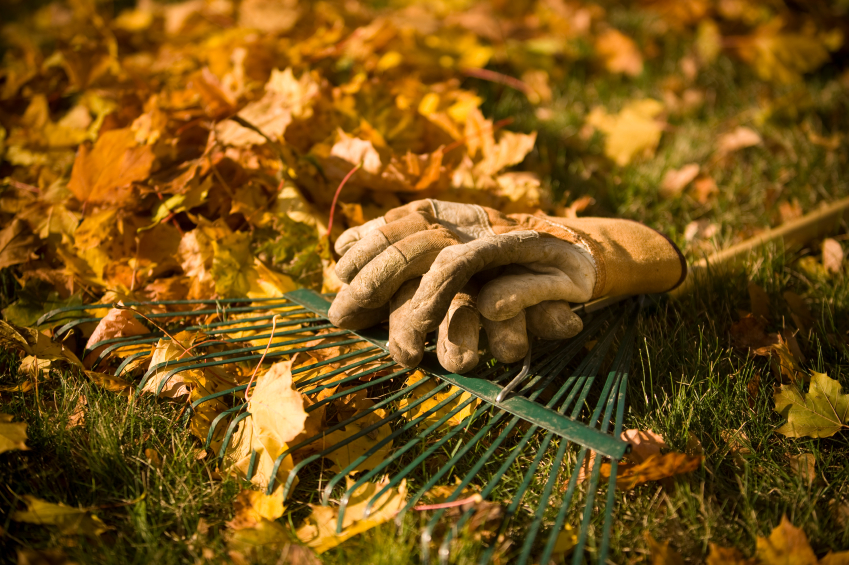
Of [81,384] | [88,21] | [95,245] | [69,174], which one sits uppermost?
[88,21]

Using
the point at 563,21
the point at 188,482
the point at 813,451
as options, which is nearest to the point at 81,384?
the point at 188,482

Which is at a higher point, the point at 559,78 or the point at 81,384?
the point at 559,78

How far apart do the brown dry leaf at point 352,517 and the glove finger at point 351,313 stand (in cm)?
37

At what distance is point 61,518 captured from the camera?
3.39ft

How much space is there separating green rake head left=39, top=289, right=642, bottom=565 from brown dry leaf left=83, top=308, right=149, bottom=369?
0.14 ft

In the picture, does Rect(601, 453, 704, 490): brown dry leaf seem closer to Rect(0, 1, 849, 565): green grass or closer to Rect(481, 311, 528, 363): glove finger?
Rect(0, 1, 849, 565): green grass

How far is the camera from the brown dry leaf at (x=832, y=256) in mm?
1831

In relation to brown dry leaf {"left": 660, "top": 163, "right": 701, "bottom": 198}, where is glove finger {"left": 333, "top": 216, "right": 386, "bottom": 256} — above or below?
above

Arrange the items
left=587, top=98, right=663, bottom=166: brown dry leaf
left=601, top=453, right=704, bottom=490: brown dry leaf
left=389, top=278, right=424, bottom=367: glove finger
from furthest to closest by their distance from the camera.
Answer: left=587, top=98, right=663, bottom=166: brown dry leaf, left=389, top=278, right=424, bottom=367: glove finger, left=601, top=453, right=704, bottom=490: brown dry leaf

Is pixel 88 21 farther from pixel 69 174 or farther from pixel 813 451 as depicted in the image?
pixel 813 451

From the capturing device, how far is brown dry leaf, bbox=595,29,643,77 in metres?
3.12

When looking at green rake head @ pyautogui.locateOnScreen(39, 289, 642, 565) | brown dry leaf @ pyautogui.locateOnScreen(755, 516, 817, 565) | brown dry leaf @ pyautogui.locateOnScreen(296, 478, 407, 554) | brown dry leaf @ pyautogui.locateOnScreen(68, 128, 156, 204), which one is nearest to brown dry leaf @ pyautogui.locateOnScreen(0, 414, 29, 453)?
green rake head @ pyautogui.locateOnScreen(39, 289, 642, 565)

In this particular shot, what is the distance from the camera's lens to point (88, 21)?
10.1 feet

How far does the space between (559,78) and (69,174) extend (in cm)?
234
